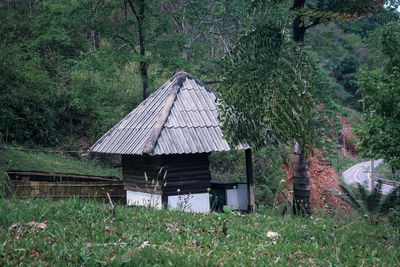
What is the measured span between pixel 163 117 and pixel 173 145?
4.20 ft

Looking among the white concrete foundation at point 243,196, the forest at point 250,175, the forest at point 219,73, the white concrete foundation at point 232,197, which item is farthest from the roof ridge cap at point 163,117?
the white concrete foundation at point 243,196

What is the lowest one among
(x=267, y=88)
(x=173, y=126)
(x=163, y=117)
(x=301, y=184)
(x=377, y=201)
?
(x=377, y=201)

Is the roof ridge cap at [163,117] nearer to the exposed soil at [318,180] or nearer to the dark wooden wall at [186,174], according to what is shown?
the dark wooden wall at [186,174]

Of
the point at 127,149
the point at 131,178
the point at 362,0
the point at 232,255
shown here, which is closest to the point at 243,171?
the point at 131,178

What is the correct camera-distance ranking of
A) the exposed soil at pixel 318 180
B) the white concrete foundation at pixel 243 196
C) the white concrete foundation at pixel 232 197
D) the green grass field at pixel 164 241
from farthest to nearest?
the exposed soil at pixel 318 180 → the white concrete foundation at pixel 243 196 → the white concrete foundation at pixel 232 197 → the green grass field at pixel 164 241

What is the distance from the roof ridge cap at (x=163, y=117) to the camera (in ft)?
37.0

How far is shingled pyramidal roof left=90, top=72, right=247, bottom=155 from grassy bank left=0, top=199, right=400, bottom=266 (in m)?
5.23

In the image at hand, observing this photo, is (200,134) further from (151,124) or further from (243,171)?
(243,171)

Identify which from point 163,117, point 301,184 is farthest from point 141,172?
point 301,184

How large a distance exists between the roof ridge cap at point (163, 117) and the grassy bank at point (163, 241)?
16.2 feet

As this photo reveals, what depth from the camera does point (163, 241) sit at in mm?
4574

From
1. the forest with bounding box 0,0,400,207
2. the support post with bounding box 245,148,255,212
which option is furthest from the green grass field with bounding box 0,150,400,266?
the support post with bounding box 245,148,255,212

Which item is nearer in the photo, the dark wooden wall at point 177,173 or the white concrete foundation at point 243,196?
the dark wooden wall at point 177,173

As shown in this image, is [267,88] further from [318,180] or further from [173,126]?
[318,180]
